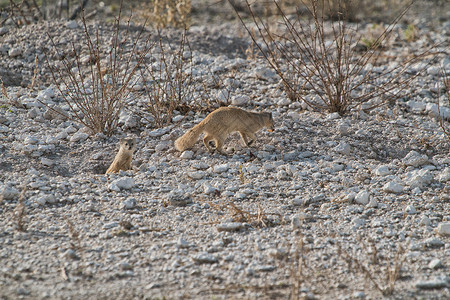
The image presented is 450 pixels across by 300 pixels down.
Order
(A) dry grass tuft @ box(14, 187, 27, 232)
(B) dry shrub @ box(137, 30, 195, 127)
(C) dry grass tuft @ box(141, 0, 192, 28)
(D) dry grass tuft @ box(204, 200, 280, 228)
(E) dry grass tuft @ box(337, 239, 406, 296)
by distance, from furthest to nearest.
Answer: (C) dry grass tuft @ box(141, 0, 192, 28), (B) dry shrub @ box(137, 30, 195, 127), (D) dry grass tuft @ box(204, 200, 280, 228), (A) dry grass tuft @ box(14, 187, 27, 232), (E) dry grass tuft @ box(337, 239, 406, 296)

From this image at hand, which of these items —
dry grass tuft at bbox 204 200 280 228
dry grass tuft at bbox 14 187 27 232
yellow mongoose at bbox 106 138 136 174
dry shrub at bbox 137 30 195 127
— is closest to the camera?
dry grass tuft at bbox 14 187 27 232

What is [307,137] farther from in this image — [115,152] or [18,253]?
[18,253]

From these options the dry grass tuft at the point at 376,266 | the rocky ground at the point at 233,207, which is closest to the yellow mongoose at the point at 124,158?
the rocky ground at the point at 233,207

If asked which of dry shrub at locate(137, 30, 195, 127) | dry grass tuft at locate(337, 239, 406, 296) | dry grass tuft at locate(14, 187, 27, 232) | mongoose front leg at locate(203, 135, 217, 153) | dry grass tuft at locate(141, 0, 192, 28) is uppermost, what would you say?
dry grass tuft at locate(141, 0, 192, 28)

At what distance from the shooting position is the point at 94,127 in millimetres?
5879

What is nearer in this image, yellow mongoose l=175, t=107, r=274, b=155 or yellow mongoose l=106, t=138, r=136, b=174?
yellow mongoose l=106, t=138, r=136, b=174

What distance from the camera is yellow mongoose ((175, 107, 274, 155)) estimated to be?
18.1 feet

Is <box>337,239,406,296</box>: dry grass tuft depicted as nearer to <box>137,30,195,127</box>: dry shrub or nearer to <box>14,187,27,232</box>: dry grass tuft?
<box>14,187,27,232</box>: dry grass tuft

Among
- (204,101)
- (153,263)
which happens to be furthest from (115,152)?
(153,263)

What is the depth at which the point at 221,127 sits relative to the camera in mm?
5551

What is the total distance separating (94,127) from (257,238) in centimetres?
273

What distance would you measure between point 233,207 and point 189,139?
1.36 metres

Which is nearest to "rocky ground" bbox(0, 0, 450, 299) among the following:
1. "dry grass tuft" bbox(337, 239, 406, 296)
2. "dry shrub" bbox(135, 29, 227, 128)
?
"dry grass tuft" bbox(337, 239, 406, 296)

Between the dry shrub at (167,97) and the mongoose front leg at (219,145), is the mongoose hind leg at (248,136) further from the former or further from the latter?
the dry shrub at (167,97)
